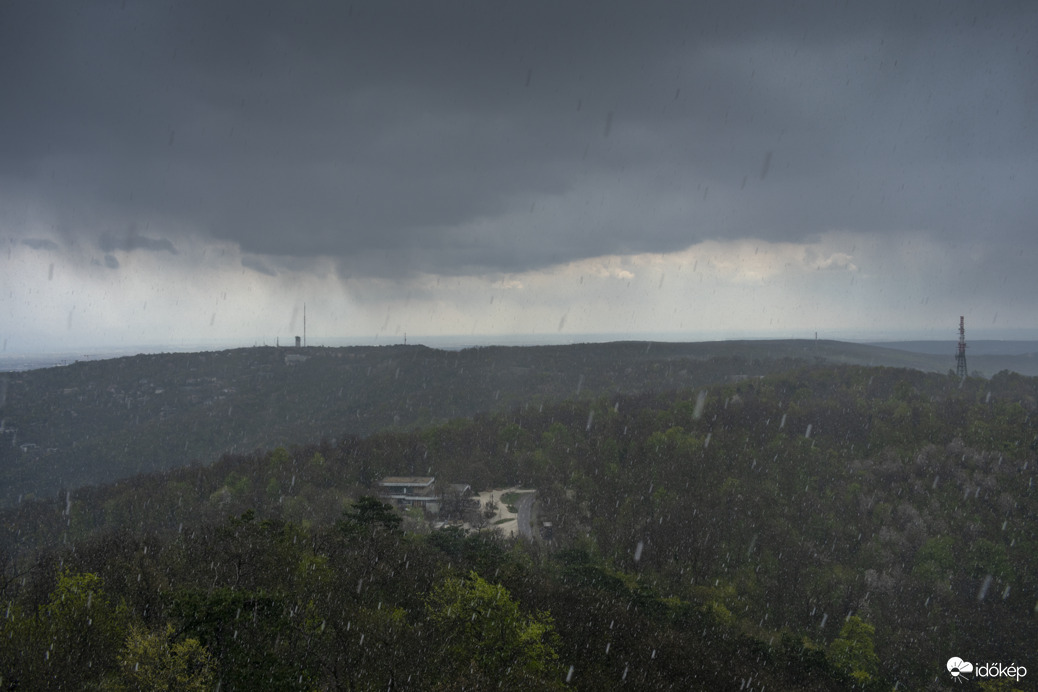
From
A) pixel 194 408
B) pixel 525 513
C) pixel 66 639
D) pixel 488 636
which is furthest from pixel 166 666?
pixel 194 408

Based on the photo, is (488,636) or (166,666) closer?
(166,666)

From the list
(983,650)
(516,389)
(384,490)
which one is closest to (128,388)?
(516,389)

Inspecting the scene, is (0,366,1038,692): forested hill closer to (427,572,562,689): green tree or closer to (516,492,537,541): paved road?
(427,572,562,689): green tree

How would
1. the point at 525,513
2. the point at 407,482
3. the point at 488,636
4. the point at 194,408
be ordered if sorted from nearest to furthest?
the point at 488,636, the point at 525,513, the point at 407,482, the point at 194,408

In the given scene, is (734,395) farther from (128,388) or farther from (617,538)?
(128,388)

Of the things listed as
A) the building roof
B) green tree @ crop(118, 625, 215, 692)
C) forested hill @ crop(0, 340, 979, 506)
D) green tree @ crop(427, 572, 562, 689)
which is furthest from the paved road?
forested hill @ crop(0, 340, 979, 506)

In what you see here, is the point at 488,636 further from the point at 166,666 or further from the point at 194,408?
the point at 194,408
